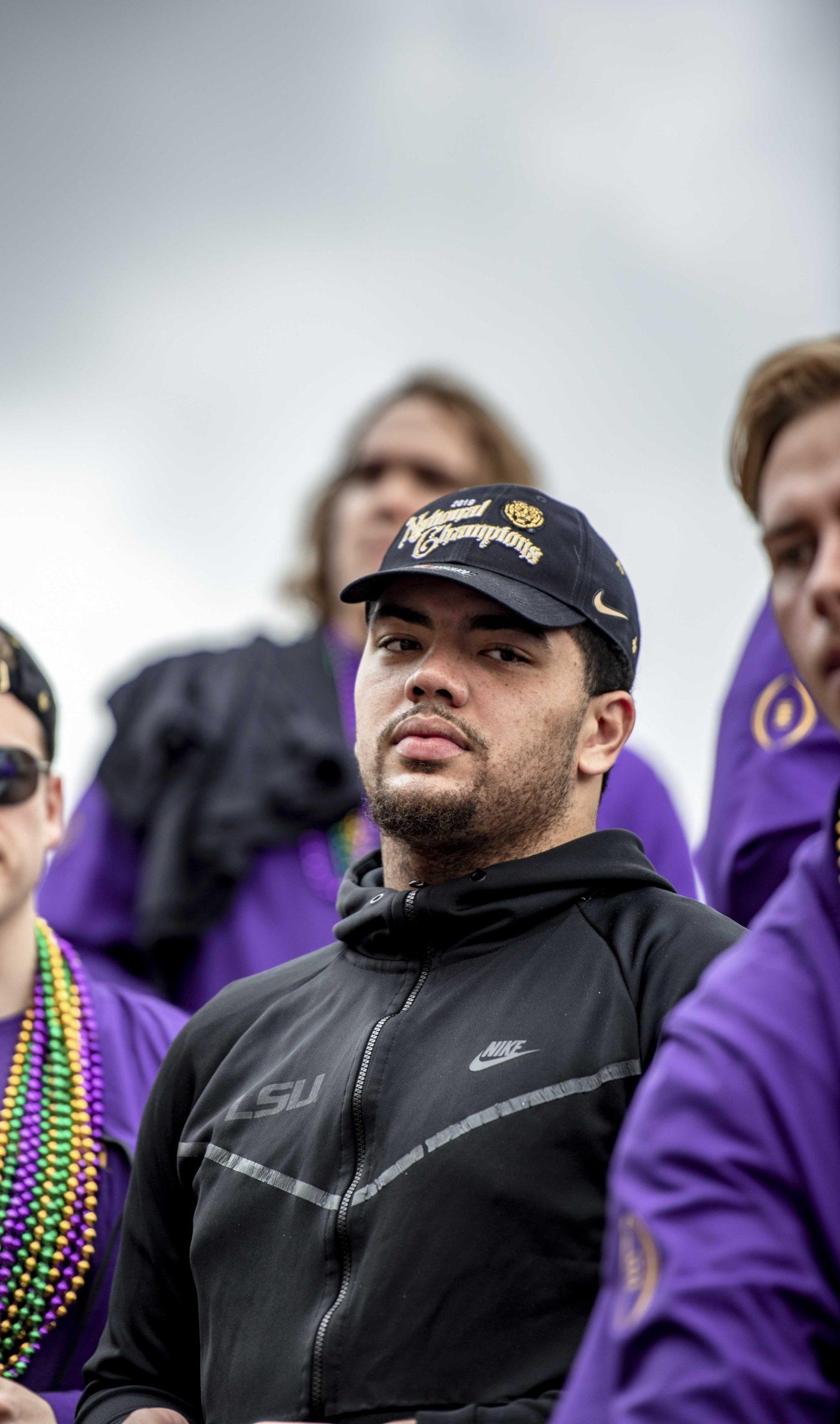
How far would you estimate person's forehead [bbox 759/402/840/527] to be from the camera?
82.0 inches

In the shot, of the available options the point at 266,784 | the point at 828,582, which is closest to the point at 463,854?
the point at 828,582

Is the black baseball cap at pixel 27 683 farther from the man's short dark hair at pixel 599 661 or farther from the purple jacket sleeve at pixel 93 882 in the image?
the man's short dark hair at pixel 599 661

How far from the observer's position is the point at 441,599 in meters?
2.86

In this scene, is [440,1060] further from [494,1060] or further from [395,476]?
[395,476]

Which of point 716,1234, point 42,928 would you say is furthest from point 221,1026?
point 716,1234

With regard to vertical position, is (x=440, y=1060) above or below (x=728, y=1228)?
below

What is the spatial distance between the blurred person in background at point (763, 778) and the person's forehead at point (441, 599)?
786 mm

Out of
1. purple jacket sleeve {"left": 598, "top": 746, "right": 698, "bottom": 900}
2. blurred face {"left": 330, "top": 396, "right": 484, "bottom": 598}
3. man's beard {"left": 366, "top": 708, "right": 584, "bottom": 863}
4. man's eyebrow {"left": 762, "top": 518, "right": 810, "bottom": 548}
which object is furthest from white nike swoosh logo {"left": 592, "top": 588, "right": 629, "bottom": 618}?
blurred face {"left": 330, "top": 396, "right": 484, "bottom": 598}

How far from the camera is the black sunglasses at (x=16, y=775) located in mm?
3625

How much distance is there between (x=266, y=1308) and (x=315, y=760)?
8.29 ft

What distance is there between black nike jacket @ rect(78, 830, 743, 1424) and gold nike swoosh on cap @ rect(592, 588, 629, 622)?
1.40 feet

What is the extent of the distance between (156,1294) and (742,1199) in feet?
4.84

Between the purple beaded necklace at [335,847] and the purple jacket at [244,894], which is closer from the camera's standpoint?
the purple jacket at [244,894]

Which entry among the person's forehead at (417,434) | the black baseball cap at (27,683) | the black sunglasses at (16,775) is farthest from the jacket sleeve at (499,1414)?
the person's forehead at (417,434)
